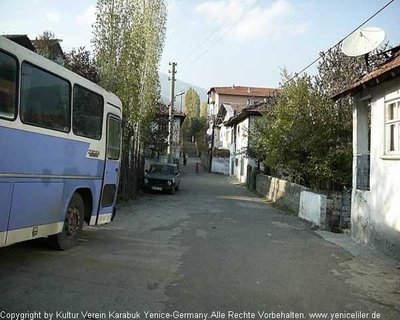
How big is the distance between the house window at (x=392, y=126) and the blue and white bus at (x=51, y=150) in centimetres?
612

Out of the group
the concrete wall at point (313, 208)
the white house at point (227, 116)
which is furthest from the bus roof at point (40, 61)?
the white house at point (227, 116)

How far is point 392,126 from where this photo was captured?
30.3ft

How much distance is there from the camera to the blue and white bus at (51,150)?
5.73m

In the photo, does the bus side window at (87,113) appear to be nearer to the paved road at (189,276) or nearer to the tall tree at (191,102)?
the paved road at (189,276)

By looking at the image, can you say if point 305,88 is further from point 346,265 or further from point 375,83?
point 346,265

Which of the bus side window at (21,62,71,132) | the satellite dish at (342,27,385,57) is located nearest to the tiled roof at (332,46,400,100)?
the satellite dish at (342,27,385,57)

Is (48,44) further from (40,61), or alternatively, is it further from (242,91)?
(242,91)

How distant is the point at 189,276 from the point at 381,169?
17.7 feet

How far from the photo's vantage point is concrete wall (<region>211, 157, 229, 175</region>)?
52028 mm

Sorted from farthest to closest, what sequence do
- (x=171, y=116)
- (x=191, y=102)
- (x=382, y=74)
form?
(x=191, y=102), (x=171, y=116), (x=382, y=74)

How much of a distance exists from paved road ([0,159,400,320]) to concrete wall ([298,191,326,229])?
79.9 inches

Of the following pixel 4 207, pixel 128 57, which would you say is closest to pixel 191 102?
pixel 128 57

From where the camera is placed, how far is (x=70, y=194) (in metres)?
7.61

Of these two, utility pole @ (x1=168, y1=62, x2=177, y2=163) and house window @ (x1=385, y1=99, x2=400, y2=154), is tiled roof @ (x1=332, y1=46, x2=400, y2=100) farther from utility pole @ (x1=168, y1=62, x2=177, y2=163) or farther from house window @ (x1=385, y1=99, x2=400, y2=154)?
utility pole @ (x1=168, y1=62, x2=177, y2=163)
